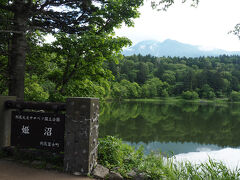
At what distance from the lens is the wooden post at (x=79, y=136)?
3.08 meters

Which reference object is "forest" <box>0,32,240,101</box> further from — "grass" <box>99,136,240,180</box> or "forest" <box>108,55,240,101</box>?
"grass" <box>99,136,240,180</box>

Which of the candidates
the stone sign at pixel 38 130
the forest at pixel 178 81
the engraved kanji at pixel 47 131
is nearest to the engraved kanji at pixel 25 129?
the stone sign at pixel 38 130

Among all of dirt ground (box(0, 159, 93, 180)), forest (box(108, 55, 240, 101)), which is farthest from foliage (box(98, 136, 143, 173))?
A: forest (box(108, 55, 240, 101))

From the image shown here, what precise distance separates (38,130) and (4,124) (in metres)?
0.74

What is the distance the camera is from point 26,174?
3.01 metres

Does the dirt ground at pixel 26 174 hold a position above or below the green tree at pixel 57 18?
below

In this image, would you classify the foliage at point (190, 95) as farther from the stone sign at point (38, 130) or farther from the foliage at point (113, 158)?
the stone sign at point (38, 130)

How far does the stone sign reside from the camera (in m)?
3.34

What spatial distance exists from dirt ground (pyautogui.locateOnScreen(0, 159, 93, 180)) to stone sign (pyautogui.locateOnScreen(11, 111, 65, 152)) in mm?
376

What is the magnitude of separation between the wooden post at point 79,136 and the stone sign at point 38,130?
0.24 metres

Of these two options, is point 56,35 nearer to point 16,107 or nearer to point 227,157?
point 16,107

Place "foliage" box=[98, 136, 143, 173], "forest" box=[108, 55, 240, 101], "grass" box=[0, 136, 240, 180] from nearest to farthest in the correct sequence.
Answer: "grass" box=[0, 136, 240, 180], "foliage" box=[98, 136, 143, 173], "forest" box=[108, 55, 240, 101]

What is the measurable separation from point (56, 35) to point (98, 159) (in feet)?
10.0

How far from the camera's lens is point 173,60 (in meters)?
91.6
